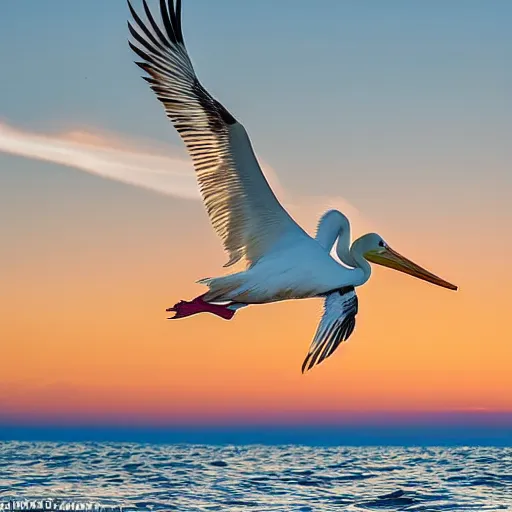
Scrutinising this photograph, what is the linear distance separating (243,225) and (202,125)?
1450 mm

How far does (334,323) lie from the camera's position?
1280cm

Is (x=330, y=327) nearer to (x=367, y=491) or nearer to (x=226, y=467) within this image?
(x=367, y=491)

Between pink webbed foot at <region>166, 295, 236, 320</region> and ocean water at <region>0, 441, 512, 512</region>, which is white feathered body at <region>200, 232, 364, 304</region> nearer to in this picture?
pink webbed foot at <region>166, 295, 236, 320</region>

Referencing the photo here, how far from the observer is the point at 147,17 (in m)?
11.7

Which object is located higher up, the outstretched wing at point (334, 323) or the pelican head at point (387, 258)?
the pelican head at point (387, 258)

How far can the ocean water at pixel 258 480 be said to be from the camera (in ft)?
61.9

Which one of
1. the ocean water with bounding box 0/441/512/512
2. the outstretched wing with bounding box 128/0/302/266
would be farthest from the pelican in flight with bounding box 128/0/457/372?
the ocean water with bounding box 0/441/512/512

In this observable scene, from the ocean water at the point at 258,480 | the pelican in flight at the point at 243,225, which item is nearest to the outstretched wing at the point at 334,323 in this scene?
the pelican in flight at the point at 243,225

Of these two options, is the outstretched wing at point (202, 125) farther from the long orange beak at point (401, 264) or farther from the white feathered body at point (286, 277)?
the long orange beak at point (401, 264)

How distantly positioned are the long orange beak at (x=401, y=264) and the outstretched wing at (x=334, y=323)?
963 millimetres

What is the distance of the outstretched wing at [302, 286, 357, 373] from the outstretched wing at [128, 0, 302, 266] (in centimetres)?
137

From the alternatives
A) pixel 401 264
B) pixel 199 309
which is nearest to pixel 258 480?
pixel 401 264

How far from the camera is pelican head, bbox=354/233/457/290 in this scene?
528 inches

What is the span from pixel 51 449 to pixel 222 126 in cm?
2403
